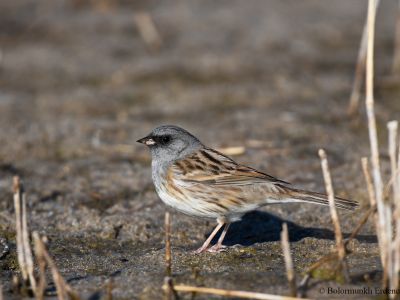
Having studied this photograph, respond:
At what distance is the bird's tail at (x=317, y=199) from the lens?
18.8ft

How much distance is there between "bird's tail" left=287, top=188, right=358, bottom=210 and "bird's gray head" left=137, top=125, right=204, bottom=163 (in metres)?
1.08

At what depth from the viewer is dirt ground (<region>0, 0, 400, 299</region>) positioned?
5.82m

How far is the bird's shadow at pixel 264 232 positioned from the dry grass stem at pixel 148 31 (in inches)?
234

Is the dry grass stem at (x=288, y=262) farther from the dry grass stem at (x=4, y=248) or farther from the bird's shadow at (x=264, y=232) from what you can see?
the dry grass stem at (x=4, y=248)

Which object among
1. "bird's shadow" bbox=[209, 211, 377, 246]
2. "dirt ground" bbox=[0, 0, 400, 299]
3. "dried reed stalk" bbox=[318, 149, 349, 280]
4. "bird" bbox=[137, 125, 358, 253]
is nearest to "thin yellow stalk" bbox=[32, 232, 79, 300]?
"dirt ground" bbox=[0, 0, 400, 299]

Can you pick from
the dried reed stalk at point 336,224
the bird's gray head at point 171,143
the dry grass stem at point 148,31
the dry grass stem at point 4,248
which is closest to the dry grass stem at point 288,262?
the dried reed stalk at point 336,224

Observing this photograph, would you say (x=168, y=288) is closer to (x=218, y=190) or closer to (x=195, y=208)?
(x=195, y=208)

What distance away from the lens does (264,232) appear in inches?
263

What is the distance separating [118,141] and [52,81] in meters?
2.59

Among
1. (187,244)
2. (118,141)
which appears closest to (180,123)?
(118,141)

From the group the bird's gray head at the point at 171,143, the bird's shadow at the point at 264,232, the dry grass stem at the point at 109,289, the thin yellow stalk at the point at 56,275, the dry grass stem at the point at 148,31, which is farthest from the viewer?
the dry grass stem at the point at 148,31

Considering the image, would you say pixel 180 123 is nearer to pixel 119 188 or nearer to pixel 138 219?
pixel 119 188

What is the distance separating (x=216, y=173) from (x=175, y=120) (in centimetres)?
365

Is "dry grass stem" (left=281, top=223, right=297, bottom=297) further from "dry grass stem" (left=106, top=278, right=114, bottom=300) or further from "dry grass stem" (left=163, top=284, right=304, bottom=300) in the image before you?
"dry grass stem" (left=106, top=278, right=114, bottom=300)
